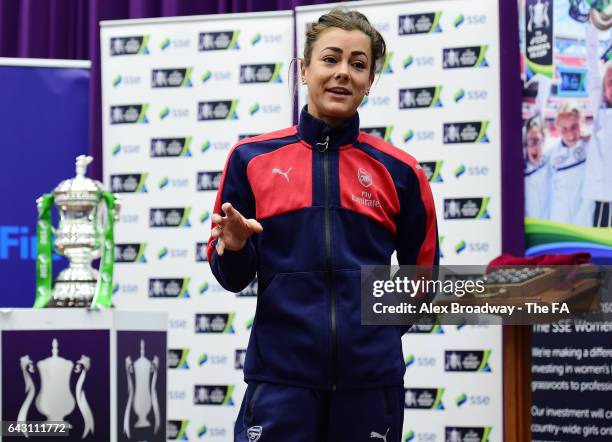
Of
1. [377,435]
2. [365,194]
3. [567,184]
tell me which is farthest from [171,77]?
[377,435]

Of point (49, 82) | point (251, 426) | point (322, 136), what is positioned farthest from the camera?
point (49, 82)

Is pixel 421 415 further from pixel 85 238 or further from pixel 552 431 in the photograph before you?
pixel 85 238

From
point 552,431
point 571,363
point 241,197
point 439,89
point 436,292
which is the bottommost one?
point 552,431

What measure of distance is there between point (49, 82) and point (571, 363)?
307 cm

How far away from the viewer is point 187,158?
5.26 m

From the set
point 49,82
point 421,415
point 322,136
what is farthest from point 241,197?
Answer: point 49,82

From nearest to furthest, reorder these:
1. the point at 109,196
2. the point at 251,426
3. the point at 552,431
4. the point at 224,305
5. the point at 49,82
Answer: the point at 251,426 → the point at 109,196 → the point at 552,431 → the point at 224,305 → the point at 49,82

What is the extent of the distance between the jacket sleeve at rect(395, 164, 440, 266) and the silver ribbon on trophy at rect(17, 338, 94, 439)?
1.30 m

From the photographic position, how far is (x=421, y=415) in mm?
4797

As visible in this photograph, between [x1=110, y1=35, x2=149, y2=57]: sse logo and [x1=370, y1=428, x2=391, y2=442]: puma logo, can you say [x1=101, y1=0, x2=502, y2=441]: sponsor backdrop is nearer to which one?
[x1=110, y1=35, x2=149, y2=57]: sse logo

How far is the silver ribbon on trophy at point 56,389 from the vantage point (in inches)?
125

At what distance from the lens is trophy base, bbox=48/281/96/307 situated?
3.44 m

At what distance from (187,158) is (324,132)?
3055 mm

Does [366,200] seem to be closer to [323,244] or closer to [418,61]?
[323,244]
